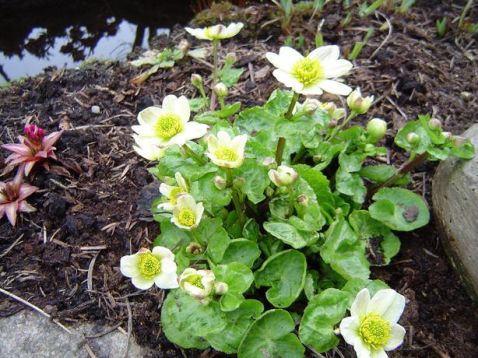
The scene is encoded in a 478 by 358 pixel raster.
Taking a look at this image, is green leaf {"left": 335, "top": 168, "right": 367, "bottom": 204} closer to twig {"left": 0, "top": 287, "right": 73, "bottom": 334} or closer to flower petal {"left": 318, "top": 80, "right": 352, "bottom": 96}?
flower petal {"left": 318, "top": 80, "right": 352, "bottom": 96}

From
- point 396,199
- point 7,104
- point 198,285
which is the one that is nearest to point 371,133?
point 396,199

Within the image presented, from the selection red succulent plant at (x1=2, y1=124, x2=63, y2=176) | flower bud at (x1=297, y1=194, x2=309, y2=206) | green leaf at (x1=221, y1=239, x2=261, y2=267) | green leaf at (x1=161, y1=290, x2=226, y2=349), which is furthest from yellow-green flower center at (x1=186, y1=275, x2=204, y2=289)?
red succulent plant at (x1=2, y1=124, x2=63, y2=176)

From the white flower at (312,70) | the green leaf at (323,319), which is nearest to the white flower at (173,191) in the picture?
the white flower at (312,70)

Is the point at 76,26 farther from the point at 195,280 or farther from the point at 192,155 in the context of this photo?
the point at 195,280

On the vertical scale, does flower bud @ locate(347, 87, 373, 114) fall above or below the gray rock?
above

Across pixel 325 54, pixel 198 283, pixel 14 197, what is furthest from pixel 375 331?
pixel 14 197

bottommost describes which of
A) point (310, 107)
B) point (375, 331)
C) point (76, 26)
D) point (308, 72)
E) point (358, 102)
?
point (76, 26)
